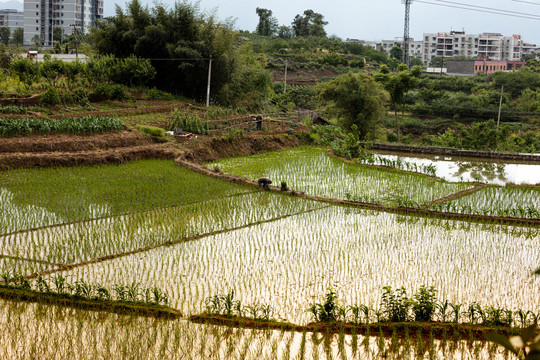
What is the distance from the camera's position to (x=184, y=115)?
1616 cm

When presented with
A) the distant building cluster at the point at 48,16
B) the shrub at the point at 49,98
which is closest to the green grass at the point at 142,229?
the shrub at the point at 49,98

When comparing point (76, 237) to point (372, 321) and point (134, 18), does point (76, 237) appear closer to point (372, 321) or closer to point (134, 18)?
point (372, 321)

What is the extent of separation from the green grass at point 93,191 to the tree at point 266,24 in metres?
45.9

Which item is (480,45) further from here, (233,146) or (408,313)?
(408,313)

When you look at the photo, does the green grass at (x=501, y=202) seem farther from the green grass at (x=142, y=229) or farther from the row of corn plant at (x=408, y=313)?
the row of corn plant at (x=408, y=313)

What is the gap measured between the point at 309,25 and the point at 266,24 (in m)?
4.58

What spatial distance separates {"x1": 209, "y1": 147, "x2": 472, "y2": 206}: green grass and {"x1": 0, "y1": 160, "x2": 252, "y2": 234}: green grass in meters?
1.63

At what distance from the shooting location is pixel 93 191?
1009 cm

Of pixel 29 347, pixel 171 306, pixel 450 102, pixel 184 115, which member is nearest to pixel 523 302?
pixel 171 306

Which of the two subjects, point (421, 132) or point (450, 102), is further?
point (450, 102)

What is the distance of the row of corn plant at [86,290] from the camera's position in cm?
573

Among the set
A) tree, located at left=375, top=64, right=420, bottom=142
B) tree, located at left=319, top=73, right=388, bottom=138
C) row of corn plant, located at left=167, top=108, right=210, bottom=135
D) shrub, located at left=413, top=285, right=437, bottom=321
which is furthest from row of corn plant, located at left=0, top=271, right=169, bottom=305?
tree, located at left=375, top=64, right=420, bottom=142

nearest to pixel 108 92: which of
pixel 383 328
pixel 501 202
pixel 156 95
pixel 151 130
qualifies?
pixel 156 95

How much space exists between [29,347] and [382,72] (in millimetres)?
21094
